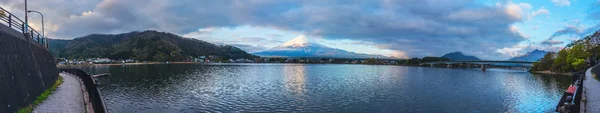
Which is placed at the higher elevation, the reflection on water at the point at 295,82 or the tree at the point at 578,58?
the tree at the point at 578,58

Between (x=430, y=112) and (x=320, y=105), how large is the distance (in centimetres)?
901

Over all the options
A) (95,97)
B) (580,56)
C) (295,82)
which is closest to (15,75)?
(95,97)

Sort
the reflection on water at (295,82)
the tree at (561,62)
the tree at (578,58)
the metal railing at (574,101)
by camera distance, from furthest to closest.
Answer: the tree at (561,62) → the tree at (578,58) → the reflection on water at (295,82) → the metal railing at (574,101)

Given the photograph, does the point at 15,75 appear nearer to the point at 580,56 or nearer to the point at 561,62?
the point at 580,56

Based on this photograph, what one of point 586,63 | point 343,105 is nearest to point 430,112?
point 343,105

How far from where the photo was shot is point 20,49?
18031 mm

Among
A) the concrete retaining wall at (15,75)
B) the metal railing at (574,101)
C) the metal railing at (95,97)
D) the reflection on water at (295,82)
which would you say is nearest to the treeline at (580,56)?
the reflection on water at (295,82)

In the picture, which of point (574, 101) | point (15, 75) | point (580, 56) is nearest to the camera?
point (15, 75)

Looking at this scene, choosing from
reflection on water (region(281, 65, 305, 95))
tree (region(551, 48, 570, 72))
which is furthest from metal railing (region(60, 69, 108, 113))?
tree (region(551, 48, 570, 72))

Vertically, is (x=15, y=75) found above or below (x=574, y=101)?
above

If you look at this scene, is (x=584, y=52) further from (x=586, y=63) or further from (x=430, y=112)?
(x=430, y=112)

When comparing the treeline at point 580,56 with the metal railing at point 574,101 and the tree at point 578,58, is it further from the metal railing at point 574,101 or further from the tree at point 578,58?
the metal railing at point 574,101

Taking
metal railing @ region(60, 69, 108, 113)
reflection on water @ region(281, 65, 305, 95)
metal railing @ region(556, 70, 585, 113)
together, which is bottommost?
reflection on water @ region(281, 65, 305, 95)

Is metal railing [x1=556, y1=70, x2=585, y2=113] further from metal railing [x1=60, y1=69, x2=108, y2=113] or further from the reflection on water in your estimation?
the reflection on water
